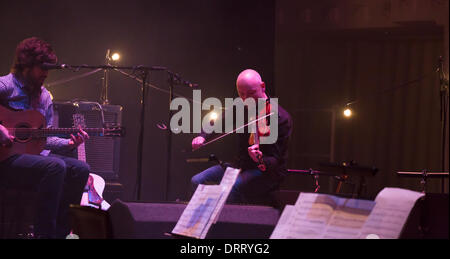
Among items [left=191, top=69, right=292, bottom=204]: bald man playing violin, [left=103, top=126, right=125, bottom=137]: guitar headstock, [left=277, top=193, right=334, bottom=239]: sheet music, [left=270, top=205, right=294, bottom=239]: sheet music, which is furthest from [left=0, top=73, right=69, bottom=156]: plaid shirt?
[left=277, top=193, right=334, bottom=239]: sheet music

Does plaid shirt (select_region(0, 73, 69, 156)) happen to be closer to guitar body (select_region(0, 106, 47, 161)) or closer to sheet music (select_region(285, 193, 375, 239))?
guitar body (select_region(0, 106, 47, 161))

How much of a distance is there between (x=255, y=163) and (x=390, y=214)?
2376 mm

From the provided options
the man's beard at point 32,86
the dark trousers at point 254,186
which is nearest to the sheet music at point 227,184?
the dark trousers at point 254,186

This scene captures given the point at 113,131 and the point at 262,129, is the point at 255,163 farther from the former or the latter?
Result: the point at 113,131

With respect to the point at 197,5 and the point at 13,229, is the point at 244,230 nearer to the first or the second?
the point at 13,229

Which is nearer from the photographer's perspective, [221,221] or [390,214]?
[390,214]

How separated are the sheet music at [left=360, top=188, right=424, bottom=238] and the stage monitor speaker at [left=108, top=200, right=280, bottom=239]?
97 centimetres

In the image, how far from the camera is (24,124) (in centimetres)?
362

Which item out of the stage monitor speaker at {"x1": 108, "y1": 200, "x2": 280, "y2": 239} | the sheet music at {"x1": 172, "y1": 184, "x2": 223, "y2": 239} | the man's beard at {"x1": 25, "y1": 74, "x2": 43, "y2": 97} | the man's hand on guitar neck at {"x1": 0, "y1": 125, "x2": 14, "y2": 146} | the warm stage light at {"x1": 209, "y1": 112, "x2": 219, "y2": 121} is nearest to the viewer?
the sheet music at {"x1": 172, "y1": 184, "x2": 223, "y2": 239}

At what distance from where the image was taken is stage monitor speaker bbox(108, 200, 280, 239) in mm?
2480

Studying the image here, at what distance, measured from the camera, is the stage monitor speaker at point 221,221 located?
248 centimetres

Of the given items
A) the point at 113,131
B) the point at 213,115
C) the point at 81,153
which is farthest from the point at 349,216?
the point at 213,115

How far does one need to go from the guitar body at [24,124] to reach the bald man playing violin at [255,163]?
1.14 meters

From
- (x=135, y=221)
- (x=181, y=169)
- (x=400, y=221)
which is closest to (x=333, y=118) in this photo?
(x=181, y=169)
